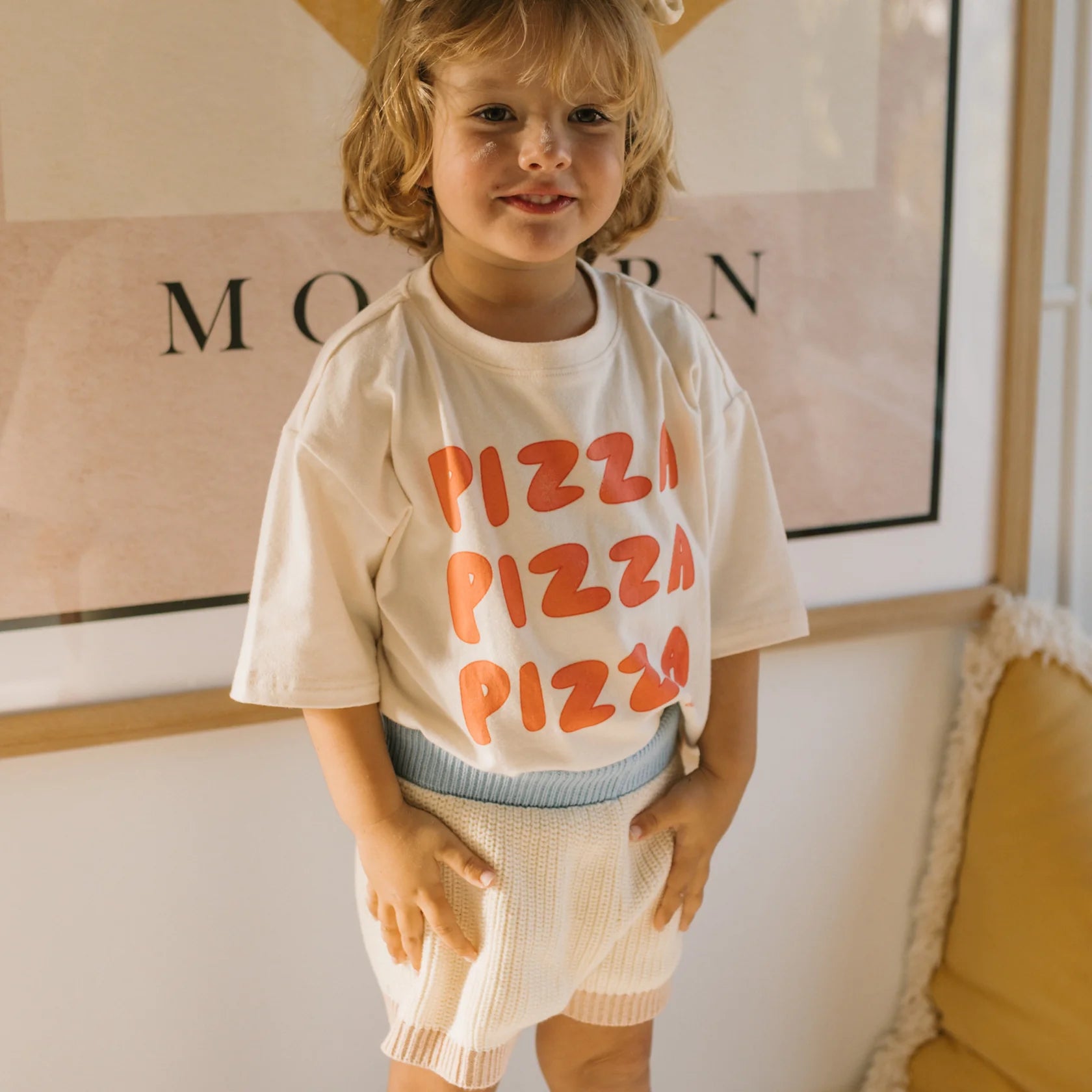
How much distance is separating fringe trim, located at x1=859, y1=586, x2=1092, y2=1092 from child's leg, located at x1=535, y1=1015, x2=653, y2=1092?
0.47 metres

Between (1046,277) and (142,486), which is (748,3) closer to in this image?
(1046,277)

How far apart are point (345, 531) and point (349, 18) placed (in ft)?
1.41

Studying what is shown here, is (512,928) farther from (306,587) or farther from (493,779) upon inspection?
(306,587)

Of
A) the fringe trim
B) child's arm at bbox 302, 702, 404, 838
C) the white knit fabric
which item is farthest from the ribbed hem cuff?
the fringe trim

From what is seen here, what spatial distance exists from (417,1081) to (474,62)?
66 cm

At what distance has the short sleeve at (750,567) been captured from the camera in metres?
0.91

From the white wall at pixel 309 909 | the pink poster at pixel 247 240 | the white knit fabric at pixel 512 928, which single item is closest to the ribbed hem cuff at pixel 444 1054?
the white knit fabric at pixel 512 928

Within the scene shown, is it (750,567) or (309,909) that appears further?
(309,909)

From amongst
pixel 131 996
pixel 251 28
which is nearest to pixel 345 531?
pixel 251 28

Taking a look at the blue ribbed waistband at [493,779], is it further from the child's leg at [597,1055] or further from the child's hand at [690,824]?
the child's leg at [597,1055]

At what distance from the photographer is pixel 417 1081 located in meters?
0.88

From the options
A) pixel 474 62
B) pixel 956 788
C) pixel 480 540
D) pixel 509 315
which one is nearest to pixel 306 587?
pixel 480 540

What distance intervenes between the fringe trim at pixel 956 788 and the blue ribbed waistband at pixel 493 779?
1.84 feet

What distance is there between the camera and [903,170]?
1.17 m
